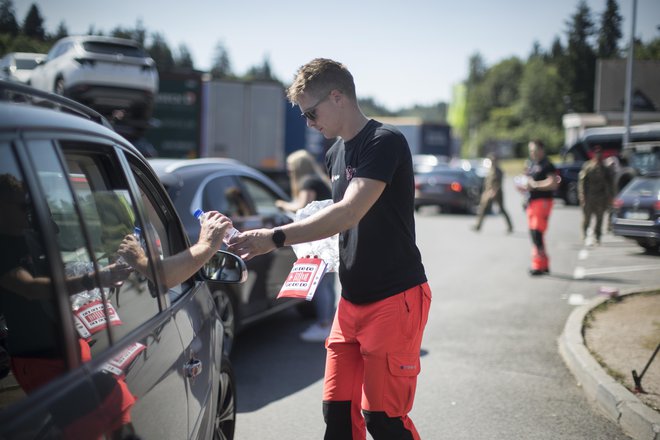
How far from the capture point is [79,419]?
1.61m

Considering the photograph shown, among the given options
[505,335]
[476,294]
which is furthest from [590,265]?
[505,335]

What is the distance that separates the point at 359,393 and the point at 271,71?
152 metres

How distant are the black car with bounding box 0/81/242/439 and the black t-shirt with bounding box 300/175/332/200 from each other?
3.84 metres

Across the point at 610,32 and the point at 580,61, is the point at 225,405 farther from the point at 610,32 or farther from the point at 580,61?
the point at 580,61

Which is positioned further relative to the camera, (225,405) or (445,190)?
(445,190)

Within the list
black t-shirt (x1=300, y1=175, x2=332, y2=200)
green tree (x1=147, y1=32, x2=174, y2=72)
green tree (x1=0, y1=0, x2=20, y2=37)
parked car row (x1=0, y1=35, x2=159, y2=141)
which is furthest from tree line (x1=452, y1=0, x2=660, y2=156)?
green tree (x1=147, y1=32, x2=174, y2=72)

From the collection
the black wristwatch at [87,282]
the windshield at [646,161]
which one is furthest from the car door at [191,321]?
the windshield at [646,161]

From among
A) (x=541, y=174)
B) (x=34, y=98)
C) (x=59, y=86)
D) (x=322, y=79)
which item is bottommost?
(x=541, y=174)

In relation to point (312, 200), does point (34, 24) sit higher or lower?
higher

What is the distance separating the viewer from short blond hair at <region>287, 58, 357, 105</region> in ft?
9.53

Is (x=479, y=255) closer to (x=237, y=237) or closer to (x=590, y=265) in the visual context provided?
(x=590, y=265)

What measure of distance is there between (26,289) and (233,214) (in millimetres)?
4437

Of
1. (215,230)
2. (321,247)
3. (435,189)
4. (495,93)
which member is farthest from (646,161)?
(495,93)

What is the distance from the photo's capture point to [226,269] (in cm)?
317
